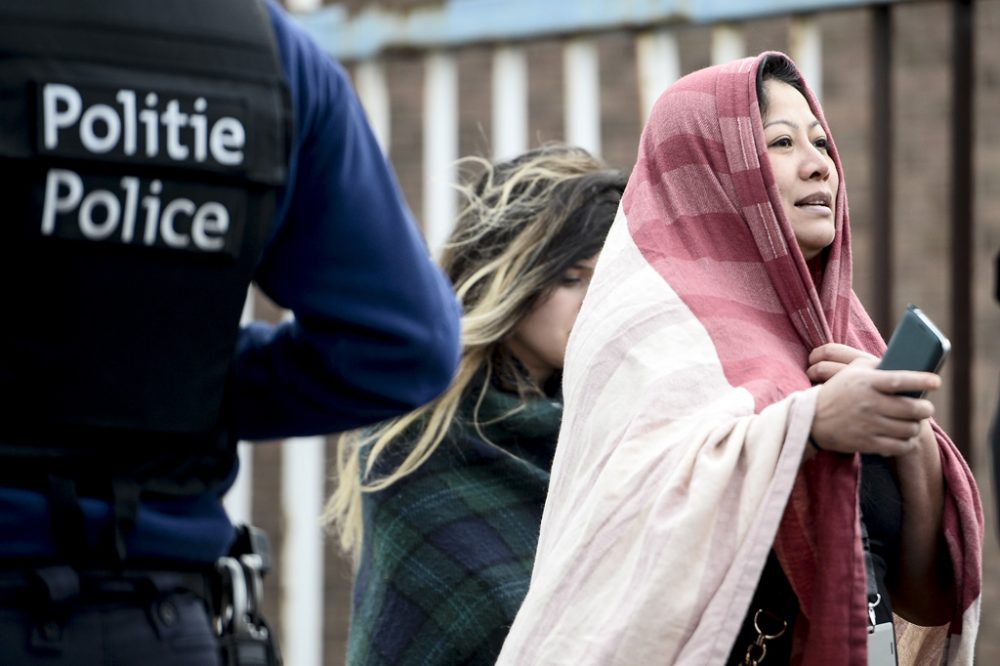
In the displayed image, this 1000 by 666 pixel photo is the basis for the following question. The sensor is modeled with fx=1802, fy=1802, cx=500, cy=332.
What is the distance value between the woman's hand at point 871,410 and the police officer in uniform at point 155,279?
65cm

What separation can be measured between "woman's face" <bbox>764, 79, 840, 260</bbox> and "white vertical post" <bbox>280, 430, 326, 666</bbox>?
2.66 m

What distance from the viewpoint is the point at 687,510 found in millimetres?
2223

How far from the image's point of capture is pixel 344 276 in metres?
2.50

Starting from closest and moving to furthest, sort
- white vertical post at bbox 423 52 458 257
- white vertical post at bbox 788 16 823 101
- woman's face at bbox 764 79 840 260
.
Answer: woman's face at bbox 764 79 840 260 < white vertical post at bbox 788 16 823 101 < white vertical post at bbox 423 52 458 257

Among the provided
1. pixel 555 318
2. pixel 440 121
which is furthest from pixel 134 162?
pixel 440 121

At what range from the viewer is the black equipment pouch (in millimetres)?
2494

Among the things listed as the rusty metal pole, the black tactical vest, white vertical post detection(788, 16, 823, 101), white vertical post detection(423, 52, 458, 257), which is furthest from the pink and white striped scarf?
white vertical post detection(423, 52, 458, 257)

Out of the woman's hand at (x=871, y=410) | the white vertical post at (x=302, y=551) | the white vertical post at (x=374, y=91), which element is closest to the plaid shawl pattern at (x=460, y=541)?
the woman's hand at (x=871, y=410)

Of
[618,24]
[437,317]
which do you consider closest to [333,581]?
[618,24]

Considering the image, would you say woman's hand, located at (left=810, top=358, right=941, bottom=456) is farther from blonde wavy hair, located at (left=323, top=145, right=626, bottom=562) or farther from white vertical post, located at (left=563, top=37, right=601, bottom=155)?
white vertical post, located at (left=563, top=37, right=601, bottom=155)

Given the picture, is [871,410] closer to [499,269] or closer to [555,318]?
[555,318]

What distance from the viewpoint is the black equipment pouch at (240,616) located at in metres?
2.49

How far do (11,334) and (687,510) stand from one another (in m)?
0.88

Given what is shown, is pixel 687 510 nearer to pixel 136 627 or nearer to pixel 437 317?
pixel 437 317
